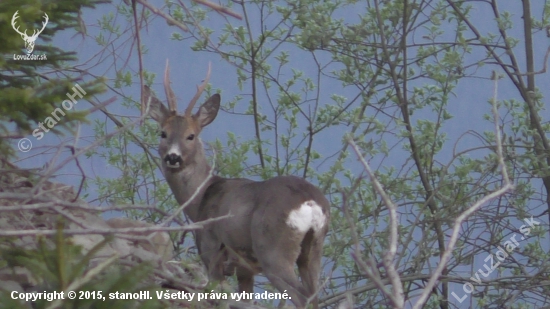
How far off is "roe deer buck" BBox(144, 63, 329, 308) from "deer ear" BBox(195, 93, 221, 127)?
0.31 metres

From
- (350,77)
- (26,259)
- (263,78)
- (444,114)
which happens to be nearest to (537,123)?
(444,114)

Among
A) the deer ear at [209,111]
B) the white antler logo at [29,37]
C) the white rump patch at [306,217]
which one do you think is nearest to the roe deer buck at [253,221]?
the white rump patch at [306,217]

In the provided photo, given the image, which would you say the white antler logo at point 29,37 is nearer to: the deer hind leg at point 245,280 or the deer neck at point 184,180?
the deer hind leg at point 245,280

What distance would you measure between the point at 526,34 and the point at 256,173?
2817mm

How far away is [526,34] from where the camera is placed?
8.64 meters

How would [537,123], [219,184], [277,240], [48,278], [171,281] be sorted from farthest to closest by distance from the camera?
1. [537,123]
2. [219,184]
3. [277,240]
4. [171,281]
5. [48,278]

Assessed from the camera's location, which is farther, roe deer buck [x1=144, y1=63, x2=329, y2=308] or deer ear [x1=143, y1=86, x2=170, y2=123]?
deer ear [x1=143, y1=86, x2=170, y2=123]

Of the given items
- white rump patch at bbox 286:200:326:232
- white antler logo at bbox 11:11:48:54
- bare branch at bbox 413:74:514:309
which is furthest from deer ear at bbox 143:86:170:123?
bare branch at bbox 413:74:514:309

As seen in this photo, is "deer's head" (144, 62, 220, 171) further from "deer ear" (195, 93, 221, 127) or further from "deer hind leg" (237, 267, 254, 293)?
"deer hind leg" (237, 267, 254, 293)

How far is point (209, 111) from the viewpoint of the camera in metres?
8.16

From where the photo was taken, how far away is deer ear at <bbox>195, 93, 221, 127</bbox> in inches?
320

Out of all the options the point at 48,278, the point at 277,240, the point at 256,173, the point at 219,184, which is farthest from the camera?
the point at 256,173

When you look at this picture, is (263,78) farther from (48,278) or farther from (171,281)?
(48,278)

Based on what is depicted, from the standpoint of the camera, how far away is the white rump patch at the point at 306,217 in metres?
6.21
